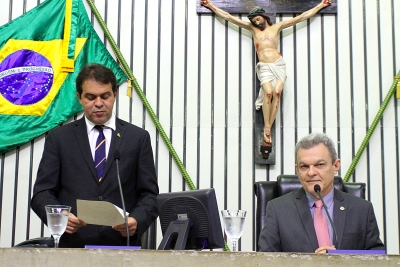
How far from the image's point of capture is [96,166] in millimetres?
2705

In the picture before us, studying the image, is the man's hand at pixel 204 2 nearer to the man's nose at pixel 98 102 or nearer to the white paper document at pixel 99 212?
the man's nose at pixel 98 102

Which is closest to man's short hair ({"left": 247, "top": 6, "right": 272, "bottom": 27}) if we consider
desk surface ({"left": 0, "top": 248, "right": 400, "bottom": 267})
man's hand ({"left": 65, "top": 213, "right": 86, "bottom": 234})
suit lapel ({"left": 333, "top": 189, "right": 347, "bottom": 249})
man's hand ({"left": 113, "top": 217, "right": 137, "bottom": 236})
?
suit lapel ({"left": 333, "top": 189, "right": 347, "bottom": 249})

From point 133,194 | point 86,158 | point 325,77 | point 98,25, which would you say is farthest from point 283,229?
point 98,25

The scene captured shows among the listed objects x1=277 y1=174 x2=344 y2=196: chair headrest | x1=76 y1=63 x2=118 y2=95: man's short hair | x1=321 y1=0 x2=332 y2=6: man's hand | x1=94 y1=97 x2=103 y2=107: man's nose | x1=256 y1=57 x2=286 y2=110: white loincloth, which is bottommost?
x1=277 y1=174 x2=344 y2=196: chair headrest

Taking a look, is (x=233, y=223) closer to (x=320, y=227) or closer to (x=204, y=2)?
(x=320, y=227)

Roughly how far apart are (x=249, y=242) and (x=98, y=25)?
200 centimetres

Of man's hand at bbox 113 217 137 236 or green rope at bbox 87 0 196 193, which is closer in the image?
man's hand at bbox 113 217 137 236

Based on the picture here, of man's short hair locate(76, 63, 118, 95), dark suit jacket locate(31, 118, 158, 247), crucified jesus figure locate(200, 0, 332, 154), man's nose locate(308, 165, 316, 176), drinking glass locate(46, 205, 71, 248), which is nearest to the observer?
drinking glass locate(46, 205, 71, 248)

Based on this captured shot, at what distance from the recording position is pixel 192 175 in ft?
14.6

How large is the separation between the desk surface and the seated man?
0.91 meters

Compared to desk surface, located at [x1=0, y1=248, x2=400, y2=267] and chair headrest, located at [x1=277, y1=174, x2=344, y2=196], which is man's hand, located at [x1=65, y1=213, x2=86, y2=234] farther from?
chair headrest, located at [x1=277, y1=174, x2=344, y2=196]

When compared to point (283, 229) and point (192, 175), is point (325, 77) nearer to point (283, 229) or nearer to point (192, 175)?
point (192, 175)

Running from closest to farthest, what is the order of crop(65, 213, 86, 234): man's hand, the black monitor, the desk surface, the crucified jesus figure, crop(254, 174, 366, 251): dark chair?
the desk surface < the black monitor < crop(65, 213, 86, 234): man's hand < crop(254, 174, 366, 251): dark chair < the crucified jesus figure

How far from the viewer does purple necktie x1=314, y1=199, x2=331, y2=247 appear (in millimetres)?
2445
